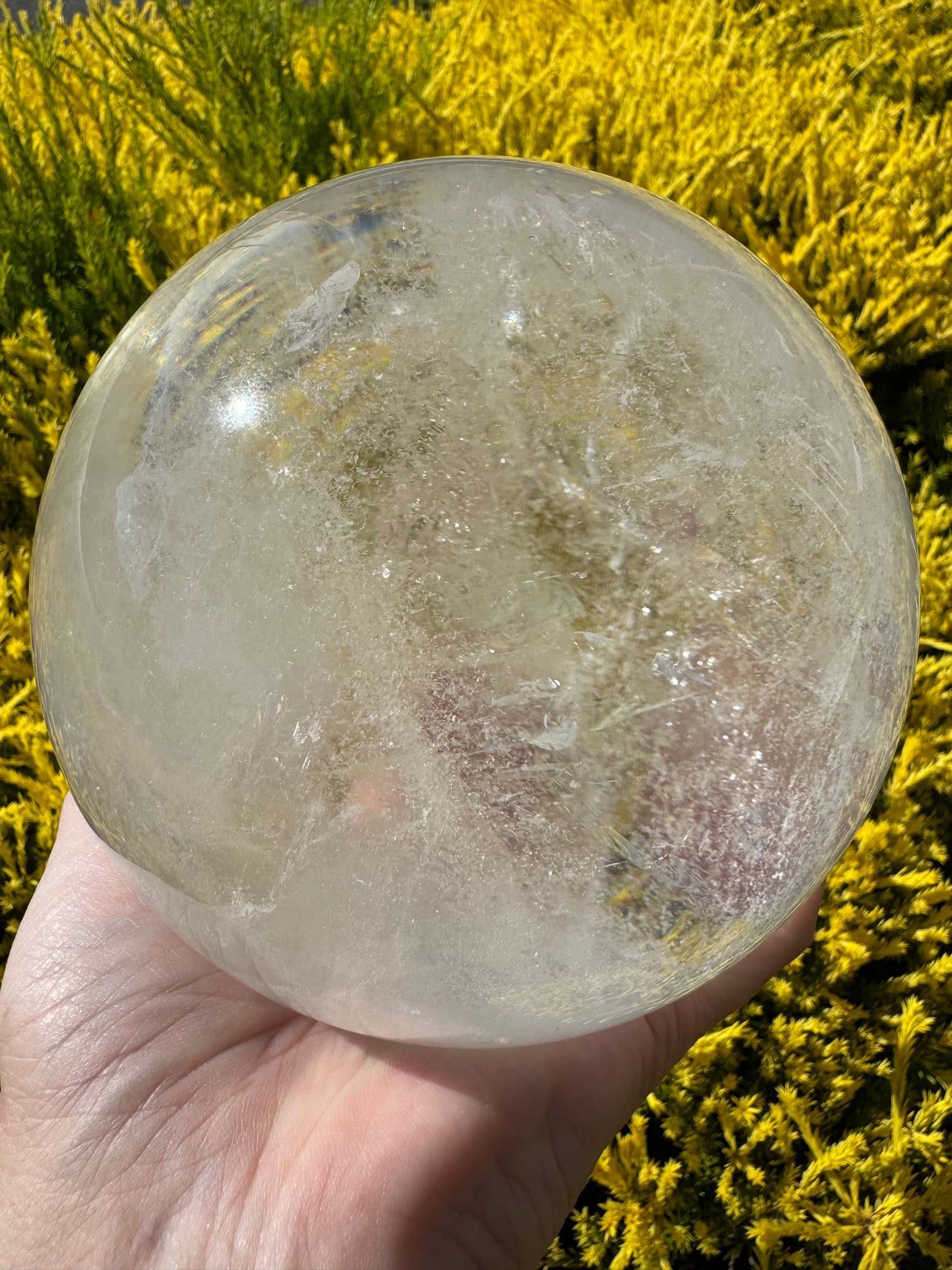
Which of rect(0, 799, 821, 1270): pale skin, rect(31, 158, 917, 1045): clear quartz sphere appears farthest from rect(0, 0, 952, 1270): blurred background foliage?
rect(31, 158, 917, 1045): clear quartz sphere

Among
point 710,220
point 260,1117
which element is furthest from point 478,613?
point 710,220

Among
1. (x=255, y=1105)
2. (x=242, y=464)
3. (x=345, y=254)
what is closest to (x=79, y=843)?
(x=255, y=1105)

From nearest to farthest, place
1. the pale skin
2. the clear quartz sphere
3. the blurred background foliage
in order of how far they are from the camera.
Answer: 1. the clear quartz sphere
2. the pale skin
3. the blurred background foliage

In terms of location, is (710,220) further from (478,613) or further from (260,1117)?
(260,1117)

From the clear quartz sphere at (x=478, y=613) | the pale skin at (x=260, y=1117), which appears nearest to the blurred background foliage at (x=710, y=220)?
the pale skin at (x=260, y=1117)

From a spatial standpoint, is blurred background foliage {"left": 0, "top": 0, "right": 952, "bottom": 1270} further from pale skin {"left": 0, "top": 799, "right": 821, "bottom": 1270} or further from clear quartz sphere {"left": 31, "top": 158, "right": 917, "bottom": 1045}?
clear quartz sphere {"left": 31, "top": 158, "right": 917, "bottom": 1045}

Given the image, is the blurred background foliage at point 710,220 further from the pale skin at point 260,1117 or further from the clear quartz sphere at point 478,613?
the clear quartz sphere at point 478,613

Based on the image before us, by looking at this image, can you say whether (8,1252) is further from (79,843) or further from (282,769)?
(282,769)
